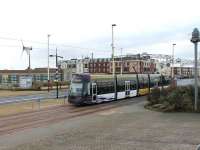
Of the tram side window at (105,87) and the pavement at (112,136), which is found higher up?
the tram side window at (105,87)

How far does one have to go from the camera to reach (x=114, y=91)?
4328 cm

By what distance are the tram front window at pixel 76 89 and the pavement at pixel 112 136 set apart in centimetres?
1491

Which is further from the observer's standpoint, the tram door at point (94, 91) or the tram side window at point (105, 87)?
the tram side window at point (105, 87)

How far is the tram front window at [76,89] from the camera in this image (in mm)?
37406

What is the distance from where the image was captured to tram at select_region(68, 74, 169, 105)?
37500mm

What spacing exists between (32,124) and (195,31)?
11.8 metres

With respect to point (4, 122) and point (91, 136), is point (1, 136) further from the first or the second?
point (4, 122)

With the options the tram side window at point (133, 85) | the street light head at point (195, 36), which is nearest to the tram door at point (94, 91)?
the tram side window at point (133, 85)

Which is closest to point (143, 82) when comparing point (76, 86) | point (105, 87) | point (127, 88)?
point (127, 88)

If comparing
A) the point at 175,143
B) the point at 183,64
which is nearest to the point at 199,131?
the point at 175,143

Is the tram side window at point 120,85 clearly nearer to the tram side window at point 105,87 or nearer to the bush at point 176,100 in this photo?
the tram side window at point 105,87

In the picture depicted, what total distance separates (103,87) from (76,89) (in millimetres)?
3665

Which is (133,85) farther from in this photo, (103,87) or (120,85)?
(103,87)

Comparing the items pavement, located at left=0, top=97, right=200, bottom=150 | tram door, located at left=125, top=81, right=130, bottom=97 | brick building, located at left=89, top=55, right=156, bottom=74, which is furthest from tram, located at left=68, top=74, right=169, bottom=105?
brick building, located at left=89, top=55, right=156, bottom=74
